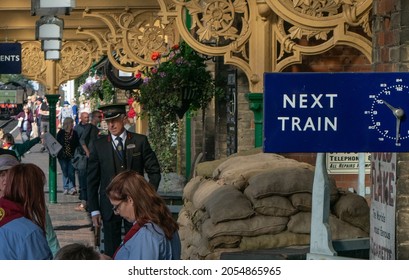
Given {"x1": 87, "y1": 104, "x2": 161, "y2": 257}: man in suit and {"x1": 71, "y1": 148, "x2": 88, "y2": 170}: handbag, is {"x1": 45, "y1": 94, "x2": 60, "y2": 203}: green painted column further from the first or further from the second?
{"x1": 87, "y1": 104, "x2": 161, "y2": 257}: man in suit

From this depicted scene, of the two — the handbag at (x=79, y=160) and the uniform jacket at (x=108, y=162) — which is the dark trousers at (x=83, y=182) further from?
the uniform jacket at (x=108, y=162)

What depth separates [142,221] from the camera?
6.22 m

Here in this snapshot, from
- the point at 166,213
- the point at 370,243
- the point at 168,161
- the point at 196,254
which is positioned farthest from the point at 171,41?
the point at 166,213

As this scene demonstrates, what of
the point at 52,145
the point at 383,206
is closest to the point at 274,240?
the point at 383,206

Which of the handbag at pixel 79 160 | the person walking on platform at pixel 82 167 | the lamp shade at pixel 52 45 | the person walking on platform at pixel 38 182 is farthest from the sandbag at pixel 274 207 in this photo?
the lamp shade at pixel 52 45

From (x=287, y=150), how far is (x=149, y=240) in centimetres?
88

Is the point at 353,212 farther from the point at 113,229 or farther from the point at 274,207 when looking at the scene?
the point at 113,229

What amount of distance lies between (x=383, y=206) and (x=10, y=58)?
7119 mm

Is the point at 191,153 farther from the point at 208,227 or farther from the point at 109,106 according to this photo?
the point at 208,227

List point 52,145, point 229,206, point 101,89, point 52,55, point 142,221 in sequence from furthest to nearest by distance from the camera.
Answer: point 101,89 → point 52,145 → point 52,55 → point 229,206 → point 142,221

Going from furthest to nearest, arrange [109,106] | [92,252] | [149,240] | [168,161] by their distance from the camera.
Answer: [168,161], [109,106], [149,240], [92,252]

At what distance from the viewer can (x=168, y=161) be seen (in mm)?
16875

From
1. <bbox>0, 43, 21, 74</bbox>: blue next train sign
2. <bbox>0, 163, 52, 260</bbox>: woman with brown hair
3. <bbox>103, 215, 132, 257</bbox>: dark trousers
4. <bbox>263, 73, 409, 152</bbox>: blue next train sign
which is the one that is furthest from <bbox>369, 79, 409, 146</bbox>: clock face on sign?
<bbox>0, 43, 21, 74</bbox>: blue next train sign

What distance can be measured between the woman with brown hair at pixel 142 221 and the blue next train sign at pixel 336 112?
842mm
